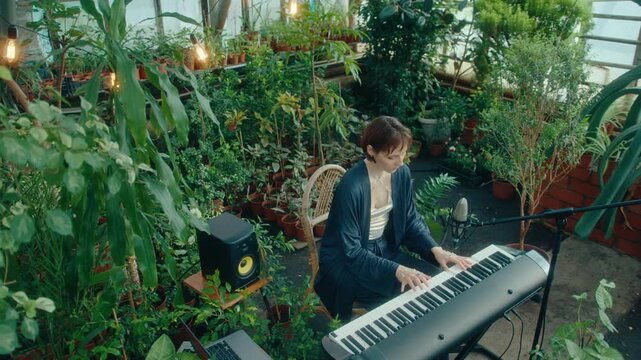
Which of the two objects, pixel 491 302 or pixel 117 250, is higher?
pixel 117 250

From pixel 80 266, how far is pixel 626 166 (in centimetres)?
236

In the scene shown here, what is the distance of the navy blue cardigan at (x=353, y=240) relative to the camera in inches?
82.8

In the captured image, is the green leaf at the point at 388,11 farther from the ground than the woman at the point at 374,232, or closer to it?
farther from the ground

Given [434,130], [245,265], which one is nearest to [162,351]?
[245,265]

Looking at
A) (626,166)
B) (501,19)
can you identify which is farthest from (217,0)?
(626,166)

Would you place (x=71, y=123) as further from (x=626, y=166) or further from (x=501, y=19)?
(x=501, y=19)

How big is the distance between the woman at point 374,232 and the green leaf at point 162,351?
779 mm

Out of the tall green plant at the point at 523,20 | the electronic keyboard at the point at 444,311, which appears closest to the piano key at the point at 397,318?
the electronic keyboard at the point at 444,311

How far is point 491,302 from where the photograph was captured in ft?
5.88

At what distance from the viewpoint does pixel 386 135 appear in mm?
2066

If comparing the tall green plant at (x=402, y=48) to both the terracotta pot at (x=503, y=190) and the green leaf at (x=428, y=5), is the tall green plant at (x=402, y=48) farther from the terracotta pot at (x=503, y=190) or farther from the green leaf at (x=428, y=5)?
the terracotta pot at (x=503, y=190)

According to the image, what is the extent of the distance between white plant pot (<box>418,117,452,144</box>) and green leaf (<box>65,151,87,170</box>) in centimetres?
393

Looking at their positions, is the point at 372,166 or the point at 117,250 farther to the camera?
the point at 372,166

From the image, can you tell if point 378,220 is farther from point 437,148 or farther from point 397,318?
point 437,148
